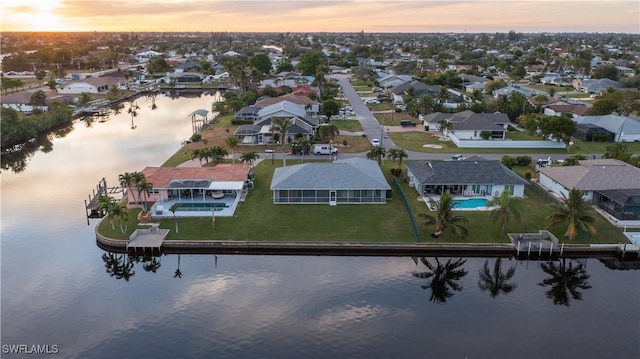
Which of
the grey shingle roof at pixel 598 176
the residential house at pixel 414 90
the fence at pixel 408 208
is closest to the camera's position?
the fence at pixel 408 208

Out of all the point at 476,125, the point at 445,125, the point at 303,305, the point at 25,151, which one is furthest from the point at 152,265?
the point at 476,125

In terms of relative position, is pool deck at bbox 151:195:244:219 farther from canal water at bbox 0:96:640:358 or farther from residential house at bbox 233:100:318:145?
residential house at bbox 233:100:318:145

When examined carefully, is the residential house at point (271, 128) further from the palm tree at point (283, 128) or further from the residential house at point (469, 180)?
the residential house at point (469, 180)

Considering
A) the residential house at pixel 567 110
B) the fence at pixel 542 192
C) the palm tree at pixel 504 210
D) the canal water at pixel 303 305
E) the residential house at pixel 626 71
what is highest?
the residential house at pixel 626 71

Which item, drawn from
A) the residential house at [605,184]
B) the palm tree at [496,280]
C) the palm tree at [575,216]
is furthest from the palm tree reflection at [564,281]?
the residential house at [605,184]

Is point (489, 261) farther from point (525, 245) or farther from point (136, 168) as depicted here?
point (136, 168)

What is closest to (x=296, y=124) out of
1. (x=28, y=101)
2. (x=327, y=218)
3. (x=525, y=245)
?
(x=327, y=218)

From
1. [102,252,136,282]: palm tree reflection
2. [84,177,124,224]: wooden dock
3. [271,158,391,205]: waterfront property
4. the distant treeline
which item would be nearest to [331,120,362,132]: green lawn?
[271,158,391,205]: waterfront property

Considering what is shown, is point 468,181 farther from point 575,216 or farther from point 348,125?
point 348,125
